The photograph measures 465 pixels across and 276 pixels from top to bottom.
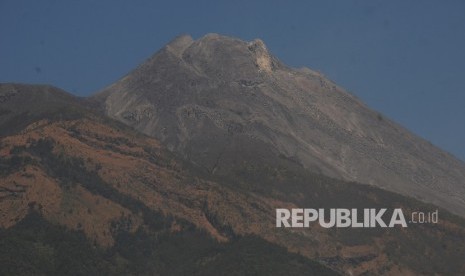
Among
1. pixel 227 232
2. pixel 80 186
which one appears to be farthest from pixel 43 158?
pixel 227 232

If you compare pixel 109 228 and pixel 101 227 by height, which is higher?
pixel 109 228

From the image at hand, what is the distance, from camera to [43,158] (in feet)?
626

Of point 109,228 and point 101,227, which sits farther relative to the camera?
point 109,228

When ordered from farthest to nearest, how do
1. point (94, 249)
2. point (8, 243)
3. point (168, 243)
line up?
point (168, 243)
point (94, 249)
point (8, 243)

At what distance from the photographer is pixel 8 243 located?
149 m

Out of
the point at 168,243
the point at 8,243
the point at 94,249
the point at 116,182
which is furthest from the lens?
the point at 116,182

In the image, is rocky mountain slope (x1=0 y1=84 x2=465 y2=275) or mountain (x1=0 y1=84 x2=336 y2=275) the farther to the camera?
rocky mountain slope (x1=0 y1=84 x2=465 y2=275)

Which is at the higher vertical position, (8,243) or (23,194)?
(23,194)

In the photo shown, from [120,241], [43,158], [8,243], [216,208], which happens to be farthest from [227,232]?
[8,243]

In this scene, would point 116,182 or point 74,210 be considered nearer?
point 74,210

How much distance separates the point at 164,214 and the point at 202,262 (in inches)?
956

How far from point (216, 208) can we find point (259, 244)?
23908 millimetres

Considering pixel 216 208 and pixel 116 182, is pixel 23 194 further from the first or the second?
pixel 216 208

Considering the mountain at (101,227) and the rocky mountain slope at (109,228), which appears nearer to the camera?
the mountain at (101,227)
